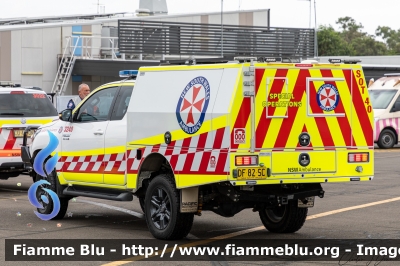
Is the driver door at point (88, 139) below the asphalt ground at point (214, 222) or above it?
above

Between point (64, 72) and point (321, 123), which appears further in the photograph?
point (64, 72)

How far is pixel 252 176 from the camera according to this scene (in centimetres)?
947

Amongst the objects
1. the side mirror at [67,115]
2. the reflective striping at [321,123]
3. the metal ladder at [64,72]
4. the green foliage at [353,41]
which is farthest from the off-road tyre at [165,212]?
the green foliage at [353,41]

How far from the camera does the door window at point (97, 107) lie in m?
11.8

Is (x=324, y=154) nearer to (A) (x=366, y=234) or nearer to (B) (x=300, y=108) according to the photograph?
(B) (x=300, y=108)

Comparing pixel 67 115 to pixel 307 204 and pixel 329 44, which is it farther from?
pixel 329 44

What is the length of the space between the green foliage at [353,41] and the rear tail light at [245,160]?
7059 cm

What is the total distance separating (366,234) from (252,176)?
2205mm

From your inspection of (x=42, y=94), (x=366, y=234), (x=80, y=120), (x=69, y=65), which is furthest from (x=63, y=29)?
(x=366, y=234)

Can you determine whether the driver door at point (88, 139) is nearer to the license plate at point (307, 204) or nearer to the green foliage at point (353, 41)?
the license plate at point (307, 204)

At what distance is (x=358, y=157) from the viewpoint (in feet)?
33.6

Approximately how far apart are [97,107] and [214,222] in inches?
93.7

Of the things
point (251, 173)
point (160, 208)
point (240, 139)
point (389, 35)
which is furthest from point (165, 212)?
point (389, 35)

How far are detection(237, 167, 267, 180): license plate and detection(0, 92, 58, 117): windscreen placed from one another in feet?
25.7
